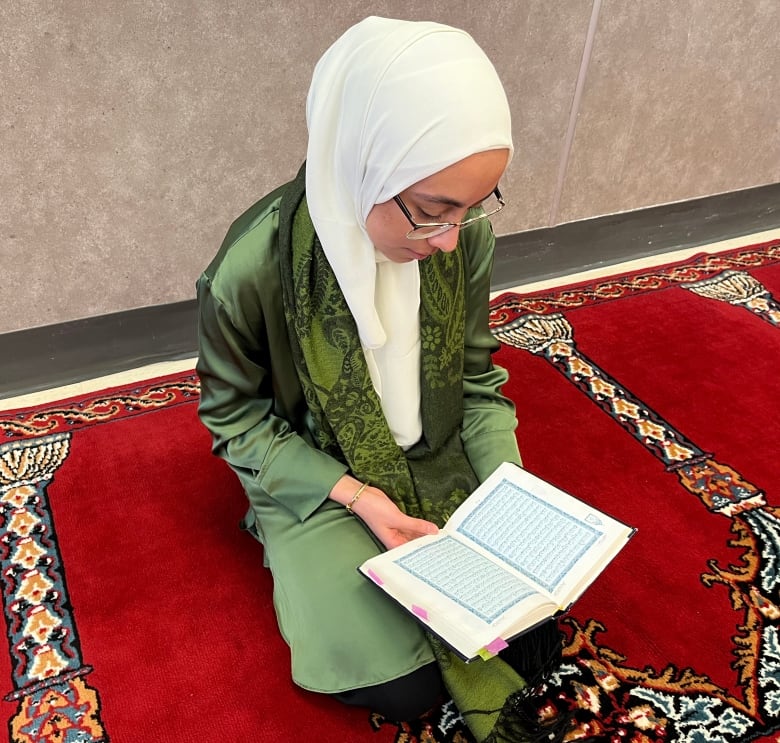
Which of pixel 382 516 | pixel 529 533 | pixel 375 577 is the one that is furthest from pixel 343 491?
pixel 529 533

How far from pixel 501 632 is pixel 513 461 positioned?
1.36ft

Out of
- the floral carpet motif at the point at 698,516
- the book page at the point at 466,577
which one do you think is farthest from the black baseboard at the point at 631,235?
the book page at the point at 466,577

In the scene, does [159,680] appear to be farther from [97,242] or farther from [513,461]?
[97,242]

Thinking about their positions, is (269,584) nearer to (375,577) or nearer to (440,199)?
(375,577)

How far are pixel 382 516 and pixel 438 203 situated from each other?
545mm

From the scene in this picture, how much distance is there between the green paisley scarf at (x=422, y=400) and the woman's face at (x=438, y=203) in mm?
131

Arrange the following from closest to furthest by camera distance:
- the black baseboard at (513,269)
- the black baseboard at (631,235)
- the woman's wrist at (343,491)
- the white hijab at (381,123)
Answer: the white hijab at (381,123)
the woman's wrist at (343,491)
the black baseboard at (513,269)
the black baseboard at (631,235)

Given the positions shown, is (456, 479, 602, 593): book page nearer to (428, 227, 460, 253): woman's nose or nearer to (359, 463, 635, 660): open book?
(359, 463, 635, 660): open book

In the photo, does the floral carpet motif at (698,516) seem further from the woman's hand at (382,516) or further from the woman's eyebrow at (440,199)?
the woman's eyebrow at (440,199)

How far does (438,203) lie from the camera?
100 cm

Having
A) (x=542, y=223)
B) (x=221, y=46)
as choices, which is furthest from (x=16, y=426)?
(x=542, y=223)

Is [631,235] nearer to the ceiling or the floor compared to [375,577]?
nearer to the floor

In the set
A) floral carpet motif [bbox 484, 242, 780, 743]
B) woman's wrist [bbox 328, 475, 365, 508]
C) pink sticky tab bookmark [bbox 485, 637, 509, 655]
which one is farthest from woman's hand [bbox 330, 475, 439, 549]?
floral carpet motif [bbox 484, 242, 780, 743]

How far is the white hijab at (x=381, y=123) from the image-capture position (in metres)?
0.93
